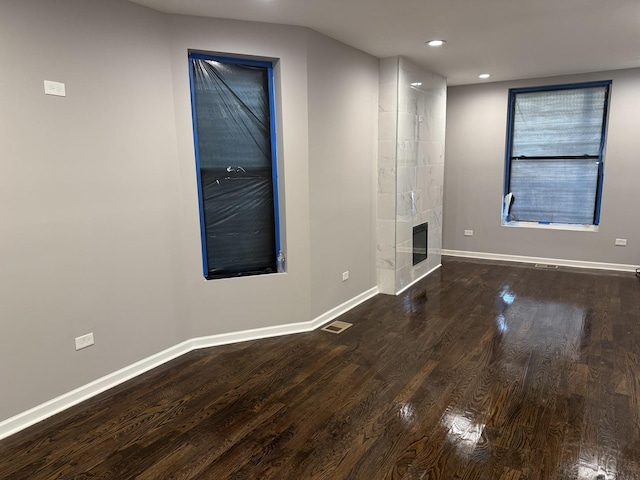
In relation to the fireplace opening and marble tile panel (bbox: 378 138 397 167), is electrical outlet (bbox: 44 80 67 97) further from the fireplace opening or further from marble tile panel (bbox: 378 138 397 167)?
the fireplace opening

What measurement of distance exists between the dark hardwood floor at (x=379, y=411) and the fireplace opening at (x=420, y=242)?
1.40 meters

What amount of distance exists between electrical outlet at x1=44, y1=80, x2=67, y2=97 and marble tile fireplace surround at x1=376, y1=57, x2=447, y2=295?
2.98 m

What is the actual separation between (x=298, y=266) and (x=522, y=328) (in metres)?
2.04

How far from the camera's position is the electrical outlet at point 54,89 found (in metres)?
2.36

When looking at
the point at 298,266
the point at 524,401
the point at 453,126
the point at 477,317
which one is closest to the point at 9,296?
the point at 298,266

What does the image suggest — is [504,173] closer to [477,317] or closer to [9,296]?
[477,317]

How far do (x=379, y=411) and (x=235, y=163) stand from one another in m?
2.11

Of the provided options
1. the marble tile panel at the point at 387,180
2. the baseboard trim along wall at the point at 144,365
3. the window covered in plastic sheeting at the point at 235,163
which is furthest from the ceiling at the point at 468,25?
the baseboard trim along wall at the point at 144,365

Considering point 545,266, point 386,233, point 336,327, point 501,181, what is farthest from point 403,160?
point 545,266

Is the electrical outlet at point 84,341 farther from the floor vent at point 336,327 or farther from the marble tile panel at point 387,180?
the marble tile panel at point 387,180

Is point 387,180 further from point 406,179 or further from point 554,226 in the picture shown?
point 554,226

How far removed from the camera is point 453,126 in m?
6.36

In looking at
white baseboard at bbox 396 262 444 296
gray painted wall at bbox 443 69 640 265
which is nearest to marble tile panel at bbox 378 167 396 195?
white baseboard at bbox 396 262 444 296

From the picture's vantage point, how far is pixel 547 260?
5.98m
